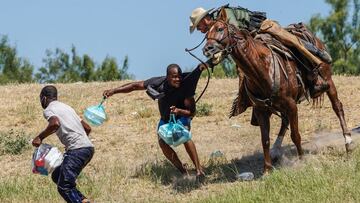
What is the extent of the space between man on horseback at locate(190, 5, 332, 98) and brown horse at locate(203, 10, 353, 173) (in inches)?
9.3

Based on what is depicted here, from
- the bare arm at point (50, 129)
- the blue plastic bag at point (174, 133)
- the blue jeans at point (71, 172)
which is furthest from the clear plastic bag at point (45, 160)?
the blue plastic bag at point (174, 133)

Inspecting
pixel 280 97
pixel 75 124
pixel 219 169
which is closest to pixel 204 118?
pixel 219 169

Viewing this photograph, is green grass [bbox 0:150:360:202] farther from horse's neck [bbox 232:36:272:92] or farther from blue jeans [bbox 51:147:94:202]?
horse's neck [bbox 232:36:272:92]

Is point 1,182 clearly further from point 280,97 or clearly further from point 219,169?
point 280,97

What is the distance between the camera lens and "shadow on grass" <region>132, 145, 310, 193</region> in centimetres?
1137

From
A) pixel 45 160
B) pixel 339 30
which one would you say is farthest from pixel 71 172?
pixel 339 30

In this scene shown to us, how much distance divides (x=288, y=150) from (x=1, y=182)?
455 centimetres

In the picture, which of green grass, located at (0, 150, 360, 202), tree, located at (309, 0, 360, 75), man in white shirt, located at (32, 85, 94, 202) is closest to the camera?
green grass, located at (0, 150, 360, 202)

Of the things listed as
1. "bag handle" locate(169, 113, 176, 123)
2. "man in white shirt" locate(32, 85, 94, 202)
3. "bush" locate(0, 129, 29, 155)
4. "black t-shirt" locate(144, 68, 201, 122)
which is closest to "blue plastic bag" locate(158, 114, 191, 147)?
"bag handle" locate(169, 113, 176, 123)

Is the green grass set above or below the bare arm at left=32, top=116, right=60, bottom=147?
below

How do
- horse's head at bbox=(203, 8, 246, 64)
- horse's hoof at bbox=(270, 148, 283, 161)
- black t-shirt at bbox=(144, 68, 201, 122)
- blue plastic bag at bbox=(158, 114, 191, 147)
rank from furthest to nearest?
horse's hoof at bbox=(270, 148, 283, 161) < black t-shirt at bbox=(144, 68, 201, 122) < blue plastic bag at bbox=(158, 114, 191, 147) < horse's head at bbox=(203, 8, 246, 64)

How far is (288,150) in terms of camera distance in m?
12.5

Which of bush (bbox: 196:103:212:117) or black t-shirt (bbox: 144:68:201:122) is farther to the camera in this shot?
bush (bbox: 196:103:212:117)

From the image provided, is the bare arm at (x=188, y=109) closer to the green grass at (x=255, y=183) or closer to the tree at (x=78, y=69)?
the green grass at (x=255, y=183)
